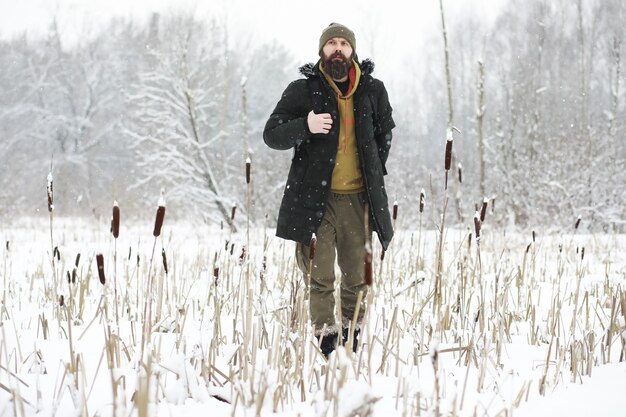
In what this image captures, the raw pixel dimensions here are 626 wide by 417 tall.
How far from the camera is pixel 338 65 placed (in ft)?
8.68

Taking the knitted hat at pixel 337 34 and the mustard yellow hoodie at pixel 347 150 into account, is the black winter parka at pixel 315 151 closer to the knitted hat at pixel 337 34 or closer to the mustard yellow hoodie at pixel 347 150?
the mustard yellow hoodie at pixel 347 150

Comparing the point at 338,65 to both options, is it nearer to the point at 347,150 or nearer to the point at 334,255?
the point at 347,150

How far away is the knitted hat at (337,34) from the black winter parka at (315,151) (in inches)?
5.4

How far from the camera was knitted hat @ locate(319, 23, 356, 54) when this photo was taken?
2.71 meters

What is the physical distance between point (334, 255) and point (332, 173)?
44 cm

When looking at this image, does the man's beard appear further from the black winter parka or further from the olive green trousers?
the olive green trousers

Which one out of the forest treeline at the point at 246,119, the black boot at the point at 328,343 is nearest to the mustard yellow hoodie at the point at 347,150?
the black boot at the point at 328,343

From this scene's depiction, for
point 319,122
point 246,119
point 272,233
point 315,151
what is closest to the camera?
point 319,122

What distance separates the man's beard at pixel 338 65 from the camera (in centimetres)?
265

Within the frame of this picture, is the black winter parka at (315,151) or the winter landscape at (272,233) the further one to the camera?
the black winter parka at (315,151)

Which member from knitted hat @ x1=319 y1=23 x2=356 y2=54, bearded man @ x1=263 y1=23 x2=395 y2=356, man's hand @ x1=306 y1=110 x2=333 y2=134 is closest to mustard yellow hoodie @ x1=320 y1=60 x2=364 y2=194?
bearded man @ x1=263 y1=23 x2=395 y2=356

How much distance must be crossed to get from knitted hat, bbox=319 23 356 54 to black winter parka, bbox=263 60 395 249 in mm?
137

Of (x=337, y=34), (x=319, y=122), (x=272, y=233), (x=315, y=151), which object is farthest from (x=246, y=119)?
(x=319, y=122)

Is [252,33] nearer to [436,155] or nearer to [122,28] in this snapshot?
[122,28]
